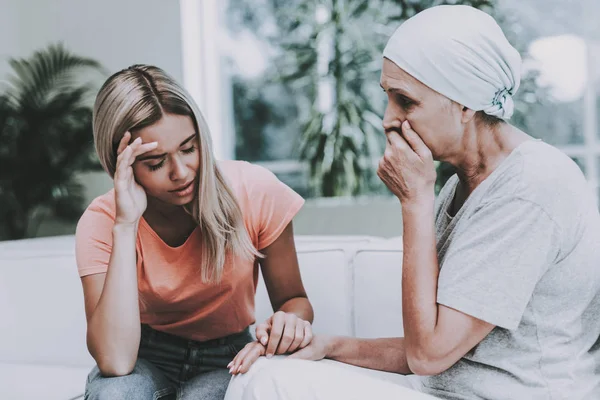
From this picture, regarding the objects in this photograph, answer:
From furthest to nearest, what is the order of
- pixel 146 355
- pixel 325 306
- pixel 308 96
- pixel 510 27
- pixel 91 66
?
pixel 308 96, pixel 91 66, pixel 510 27, pixel 325 306, pixel 146 355

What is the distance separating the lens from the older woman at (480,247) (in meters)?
1.11

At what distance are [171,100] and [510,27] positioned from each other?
10.6ft

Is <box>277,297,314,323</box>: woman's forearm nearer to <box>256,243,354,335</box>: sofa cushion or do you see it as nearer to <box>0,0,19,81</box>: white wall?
<box>256,243,354,335</box>: sofa cushion

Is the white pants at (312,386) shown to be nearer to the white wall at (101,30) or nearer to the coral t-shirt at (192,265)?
the coral t-shirt at (192,265)

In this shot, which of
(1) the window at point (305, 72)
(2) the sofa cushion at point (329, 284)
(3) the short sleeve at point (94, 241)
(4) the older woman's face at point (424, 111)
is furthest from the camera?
(1) the window at point (305, 72)

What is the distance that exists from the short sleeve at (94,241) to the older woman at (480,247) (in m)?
0.57

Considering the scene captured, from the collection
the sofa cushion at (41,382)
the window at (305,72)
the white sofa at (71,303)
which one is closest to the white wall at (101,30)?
the window at (305,72)

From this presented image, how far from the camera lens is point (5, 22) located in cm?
480

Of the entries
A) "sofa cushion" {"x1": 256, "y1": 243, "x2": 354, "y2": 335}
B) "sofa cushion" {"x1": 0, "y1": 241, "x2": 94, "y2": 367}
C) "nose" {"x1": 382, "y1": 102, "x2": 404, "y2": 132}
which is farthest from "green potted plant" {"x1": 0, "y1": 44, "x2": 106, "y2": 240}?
"nose" {"x1": 382, "y1": 102, "x2": 404, "y2": 132}

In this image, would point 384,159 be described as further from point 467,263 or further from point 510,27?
point 510,27

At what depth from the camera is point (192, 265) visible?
1.66 m

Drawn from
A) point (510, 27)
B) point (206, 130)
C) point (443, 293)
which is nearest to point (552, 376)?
point (443, 293)

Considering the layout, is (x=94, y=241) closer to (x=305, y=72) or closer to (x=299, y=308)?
(x=299, y=308)

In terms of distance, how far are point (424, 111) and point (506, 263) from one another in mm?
310
